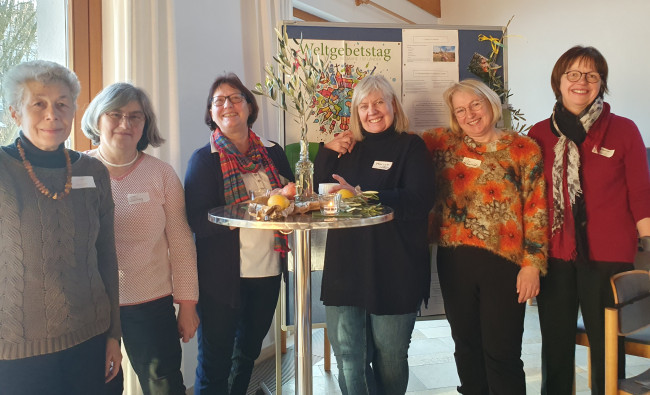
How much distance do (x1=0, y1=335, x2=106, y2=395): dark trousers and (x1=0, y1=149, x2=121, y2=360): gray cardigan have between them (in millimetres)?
26

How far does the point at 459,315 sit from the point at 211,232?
110 cm

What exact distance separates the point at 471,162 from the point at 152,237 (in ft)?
4.30

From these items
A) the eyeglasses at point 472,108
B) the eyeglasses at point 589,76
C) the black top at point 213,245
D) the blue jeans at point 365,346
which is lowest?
the blue jeans at point 365,346

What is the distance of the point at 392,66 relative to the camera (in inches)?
112

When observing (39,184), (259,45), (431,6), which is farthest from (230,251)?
(431,6)

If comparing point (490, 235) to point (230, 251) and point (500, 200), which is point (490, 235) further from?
point (230, 251)

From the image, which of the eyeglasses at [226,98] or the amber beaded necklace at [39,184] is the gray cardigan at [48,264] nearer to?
the amber beaded necklace at [39,184]

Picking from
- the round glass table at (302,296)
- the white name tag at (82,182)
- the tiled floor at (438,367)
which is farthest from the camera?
the tiled floor at (438,367)

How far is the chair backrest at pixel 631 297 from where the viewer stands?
188 centimetres

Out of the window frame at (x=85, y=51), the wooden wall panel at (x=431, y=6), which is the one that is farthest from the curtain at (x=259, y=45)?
the wooden wall panel at (x=431, y=6)

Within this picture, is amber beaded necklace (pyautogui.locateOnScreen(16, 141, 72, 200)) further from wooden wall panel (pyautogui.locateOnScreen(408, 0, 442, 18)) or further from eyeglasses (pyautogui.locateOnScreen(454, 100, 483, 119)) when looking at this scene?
wooden wall panel (pyautogui.locateOnScreen(408, 0, 442, 18))

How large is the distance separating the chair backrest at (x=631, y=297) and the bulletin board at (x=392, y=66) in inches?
42.5

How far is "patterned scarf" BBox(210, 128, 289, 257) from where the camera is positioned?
2.01 m

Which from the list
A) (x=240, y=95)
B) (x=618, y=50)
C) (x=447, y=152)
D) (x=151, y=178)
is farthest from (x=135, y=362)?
(x=618, y=50)
